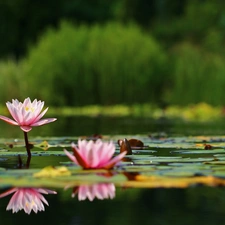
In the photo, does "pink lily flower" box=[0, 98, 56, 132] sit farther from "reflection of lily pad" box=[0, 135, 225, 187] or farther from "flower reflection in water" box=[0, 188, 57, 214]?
"flower reflection in water" box=[0, 188, 57, 214]

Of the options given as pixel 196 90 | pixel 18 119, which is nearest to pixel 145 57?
pixel 196 90

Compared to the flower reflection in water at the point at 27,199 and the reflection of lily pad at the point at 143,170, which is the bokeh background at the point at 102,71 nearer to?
the reflection of lily pad at the point at 143,170

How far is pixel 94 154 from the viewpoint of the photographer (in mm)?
5074

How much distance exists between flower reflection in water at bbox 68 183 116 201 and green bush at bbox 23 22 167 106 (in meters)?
17.5

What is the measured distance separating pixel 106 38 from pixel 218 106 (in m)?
4.47

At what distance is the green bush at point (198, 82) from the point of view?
19688 millimetres

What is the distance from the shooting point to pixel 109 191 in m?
4.48

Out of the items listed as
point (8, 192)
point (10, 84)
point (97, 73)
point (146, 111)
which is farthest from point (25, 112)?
point (10, 84)

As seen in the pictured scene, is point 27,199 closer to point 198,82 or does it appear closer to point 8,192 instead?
point 8,192

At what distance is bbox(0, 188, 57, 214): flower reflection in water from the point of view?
396 centimetres

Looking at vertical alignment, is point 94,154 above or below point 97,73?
below

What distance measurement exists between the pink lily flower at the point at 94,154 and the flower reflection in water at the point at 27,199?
1.53 ft

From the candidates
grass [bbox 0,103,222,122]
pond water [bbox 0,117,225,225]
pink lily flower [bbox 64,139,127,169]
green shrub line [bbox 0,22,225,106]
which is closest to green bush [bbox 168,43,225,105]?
grass [bbox 0,103,222,122]

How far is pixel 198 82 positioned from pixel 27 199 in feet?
53.0
